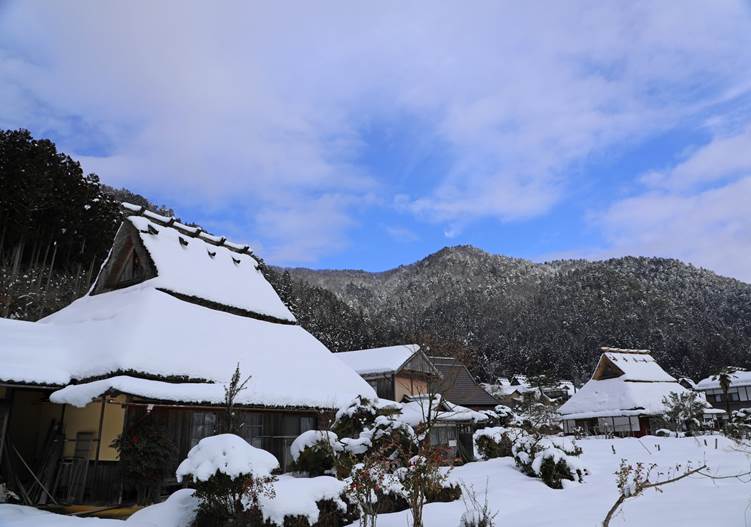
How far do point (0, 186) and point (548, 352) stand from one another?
76.3 m

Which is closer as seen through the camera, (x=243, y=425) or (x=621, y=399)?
(x=243, y=425)

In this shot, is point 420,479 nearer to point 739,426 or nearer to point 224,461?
point 224,461

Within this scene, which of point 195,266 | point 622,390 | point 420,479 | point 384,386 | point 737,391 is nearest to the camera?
point 420,479

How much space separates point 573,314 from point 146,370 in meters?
89.6

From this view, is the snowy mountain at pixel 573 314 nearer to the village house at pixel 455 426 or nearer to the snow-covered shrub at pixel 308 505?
the village house at pixel 455 426

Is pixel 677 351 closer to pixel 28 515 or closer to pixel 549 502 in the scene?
pixel 549 502

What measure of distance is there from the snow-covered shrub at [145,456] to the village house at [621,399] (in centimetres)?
3661

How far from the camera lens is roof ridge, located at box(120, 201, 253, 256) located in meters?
20.3

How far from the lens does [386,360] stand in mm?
29516

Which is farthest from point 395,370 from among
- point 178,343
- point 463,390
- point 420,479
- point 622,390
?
point 622,390

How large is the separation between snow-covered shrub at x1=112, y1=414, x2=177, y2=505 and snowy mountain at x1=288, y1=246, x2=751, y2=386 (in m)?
45.1

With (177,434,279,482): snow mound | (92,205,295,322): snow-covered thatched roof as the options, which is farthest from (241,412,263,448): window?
(177,434,279,482): snow mound

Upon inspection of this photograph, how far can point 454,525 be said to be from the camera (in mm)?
9844

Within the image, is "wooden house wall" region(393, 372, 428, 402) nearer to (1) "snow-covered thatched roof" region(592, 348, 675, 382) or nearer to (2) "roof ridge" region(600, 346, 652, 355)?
(2) "roof ridge" region(600, 346, 652, 355)
